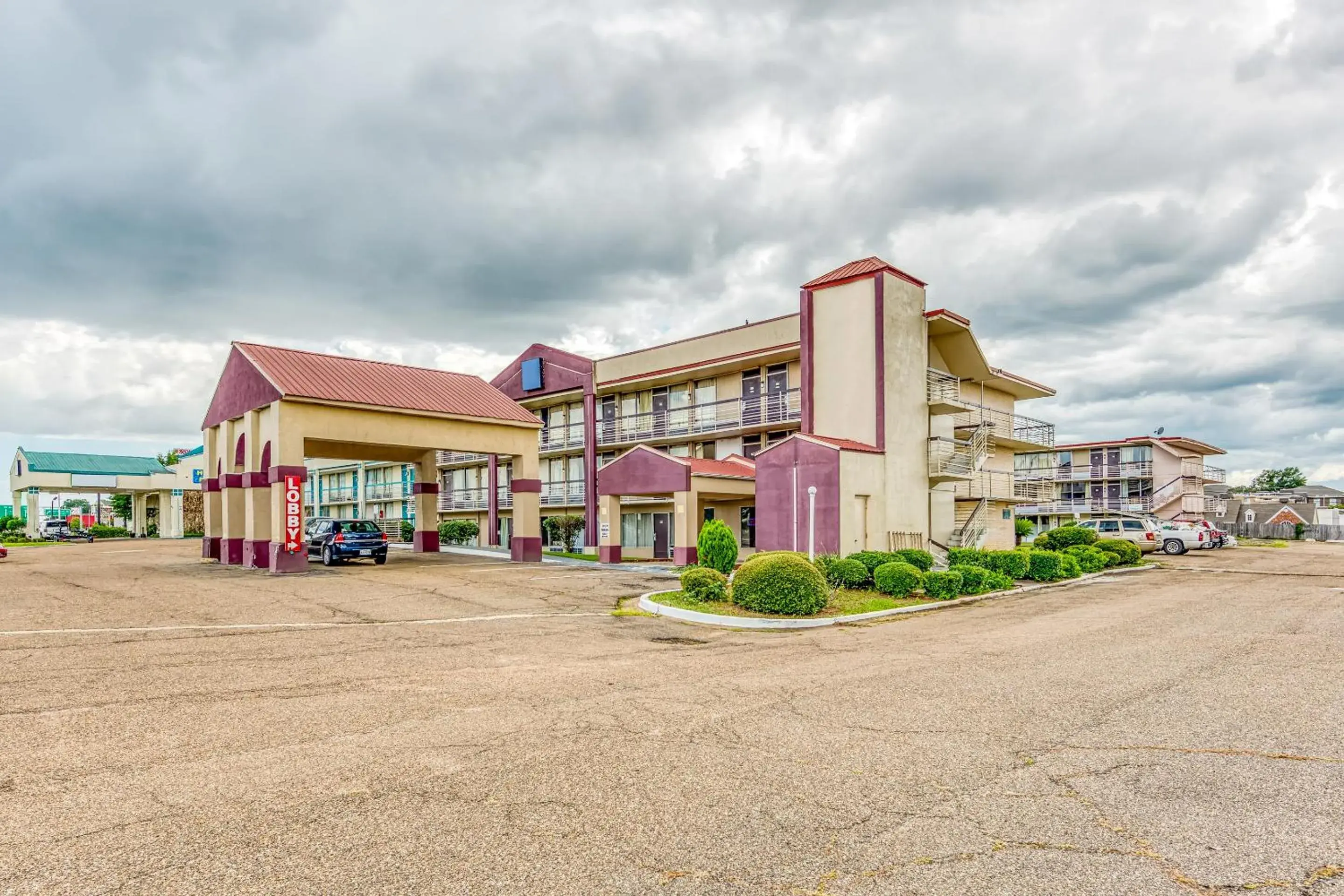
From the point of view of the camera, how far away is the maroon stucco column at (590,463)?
3838 cm

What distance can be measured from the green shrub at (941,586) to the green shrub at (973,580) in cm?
66

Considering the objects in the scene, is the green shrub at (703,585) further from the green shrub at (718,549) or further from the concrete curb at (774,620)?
the green shrub at (718,549)

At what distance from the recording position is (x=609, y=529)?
29656 mm

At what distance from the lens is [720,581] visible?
16.8 m

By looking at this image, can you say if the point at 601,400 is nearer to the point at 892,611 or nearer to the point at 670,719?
the point at 892,611

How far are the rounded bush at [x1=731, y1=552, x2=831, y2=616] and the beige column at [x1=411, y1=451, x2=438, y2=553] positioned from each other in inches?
845

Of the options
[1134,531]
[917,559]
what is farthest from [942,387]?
[1134,531]

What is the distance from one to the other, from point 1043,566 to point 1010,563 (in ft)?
3.22

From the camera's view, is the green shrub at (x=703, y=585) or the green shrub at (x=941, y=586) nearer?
the green shrub at (x=703, y=585)

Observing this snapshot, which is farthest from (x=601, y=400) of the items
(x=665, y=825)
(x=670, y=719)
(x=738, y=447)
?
(x=665, y=825)

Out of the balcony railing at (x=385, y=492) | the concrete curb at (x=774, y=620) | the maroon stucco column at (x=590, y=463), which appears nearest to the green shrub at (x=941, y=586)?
the concrete curb at (x=774, y=620)

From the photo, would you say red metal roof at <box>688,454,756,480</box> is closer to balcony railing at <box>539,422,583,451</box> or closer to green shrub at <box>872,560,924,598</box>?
green shrub at <box>872,560,924,598</box>

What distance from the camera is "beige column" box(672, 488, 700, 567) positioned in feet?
88.9

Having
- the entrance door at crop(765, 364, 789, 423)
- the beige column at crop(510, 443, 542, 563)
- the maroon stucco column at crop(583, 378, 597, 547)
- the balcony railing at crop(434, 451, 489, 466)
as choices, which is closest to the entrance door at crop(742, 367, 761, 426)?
the entrance door at crop(765, 364, 789, 423)
